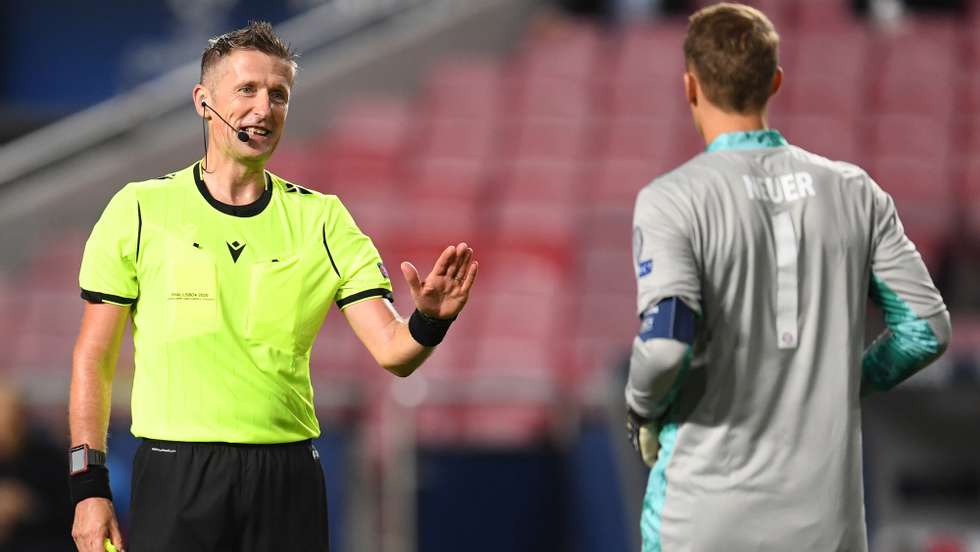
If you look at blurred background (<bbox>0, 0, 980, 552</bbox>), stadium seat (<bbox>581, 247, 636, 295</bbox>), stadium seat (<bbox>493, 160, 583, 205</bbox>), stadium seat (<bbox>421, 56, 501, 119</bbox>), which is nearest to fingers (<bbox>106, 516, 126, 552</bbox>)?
blurred background (<bbox>0, 0, 980, 552</bbox>)

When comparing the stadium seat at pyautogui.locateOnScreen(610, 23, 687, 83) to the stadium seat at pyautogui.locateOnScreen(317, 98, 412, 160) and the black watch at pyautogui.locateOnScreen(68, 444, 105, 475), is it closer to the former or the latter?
the stadium seat at pyautogui.locateOnScreen(317, 98, 412, 160)

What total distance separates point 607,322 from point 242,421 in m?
5.70

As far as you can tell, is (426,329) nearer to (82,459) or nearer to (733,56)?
(82,459)

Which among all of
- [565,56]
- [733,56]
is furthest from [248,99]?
[565,56]

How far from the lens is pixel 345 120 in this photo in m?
10.3

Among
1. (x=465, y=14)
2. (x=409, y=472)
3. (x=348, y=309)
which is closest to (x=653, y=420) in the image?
(x=348, y=309)

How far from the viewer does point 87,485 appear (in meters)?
2.61

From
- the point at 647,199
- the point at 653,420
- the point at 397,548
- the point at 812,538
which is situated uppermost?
the point at 647,199

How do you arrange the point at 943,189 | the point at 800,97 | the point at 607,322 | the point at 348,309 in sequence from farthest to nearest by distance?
1. the point at 800,97
2. the point at 943,189
3. the point at 607,322
4. the point at 348,309

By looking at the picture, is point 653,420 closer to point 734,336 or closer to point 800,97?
point 734,336

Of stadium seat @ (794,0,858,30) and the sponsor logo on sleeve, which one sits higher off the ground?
stadium seat @ (794,0,858,30)

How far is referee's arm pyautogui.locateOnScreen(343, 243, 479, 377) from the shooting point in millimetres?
2643

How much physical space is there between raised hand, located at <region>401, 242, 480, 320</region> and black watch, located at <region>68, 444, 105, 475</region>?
64 centimetres

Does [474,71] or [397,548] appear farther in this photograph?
[474,71]
